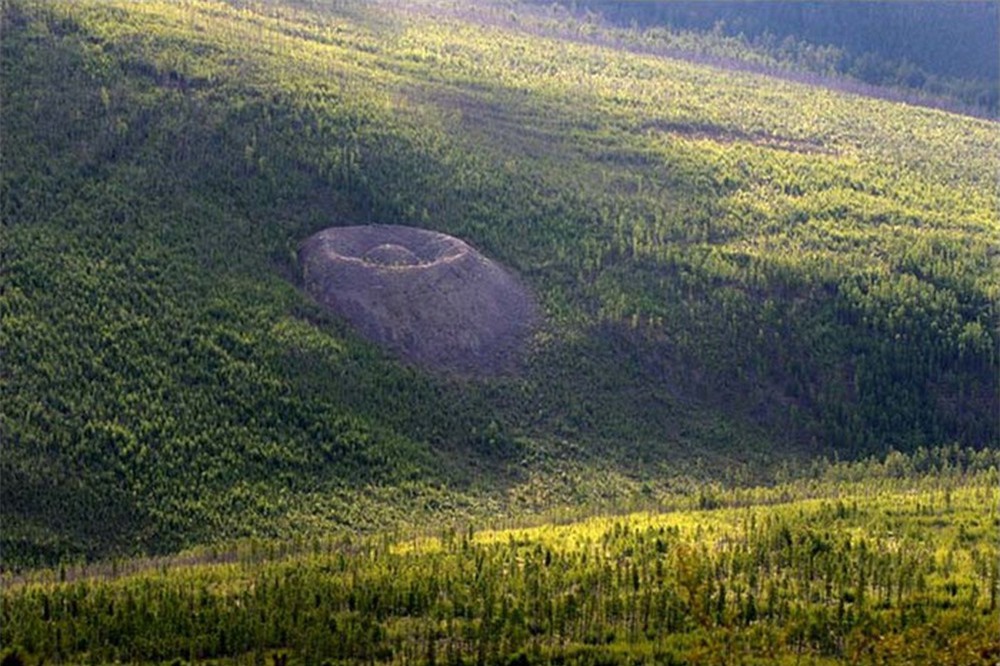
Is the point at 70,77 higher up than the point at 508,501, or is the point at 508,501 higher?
the point at 70,77

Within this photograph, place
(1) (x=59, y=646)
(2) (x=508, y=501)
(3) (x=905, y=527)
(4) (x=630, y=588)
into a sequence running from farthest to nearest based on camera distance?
(2) (x=508, y=501), (3) (x=905, y=527), (4) (x=630, y=588), (1) (x=59, y=646)

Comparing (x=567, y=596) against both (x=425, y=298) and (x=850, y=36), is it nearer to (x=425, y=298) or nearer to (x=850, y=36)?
(x=425, y=298)

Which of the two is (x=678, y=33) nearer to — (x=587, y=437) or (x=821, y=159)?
(x=821, y=159)

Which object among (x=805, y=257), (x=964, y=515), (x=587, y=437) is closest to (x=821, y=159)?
(x=805, y=257)

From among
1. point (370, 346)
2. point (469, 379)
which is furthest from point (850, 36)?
point (370, 346)

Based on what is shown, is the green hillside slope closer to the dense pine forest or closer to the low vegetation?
the dense pine forest

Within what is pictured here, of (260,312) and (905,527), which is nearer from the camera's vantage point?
(905,527)
